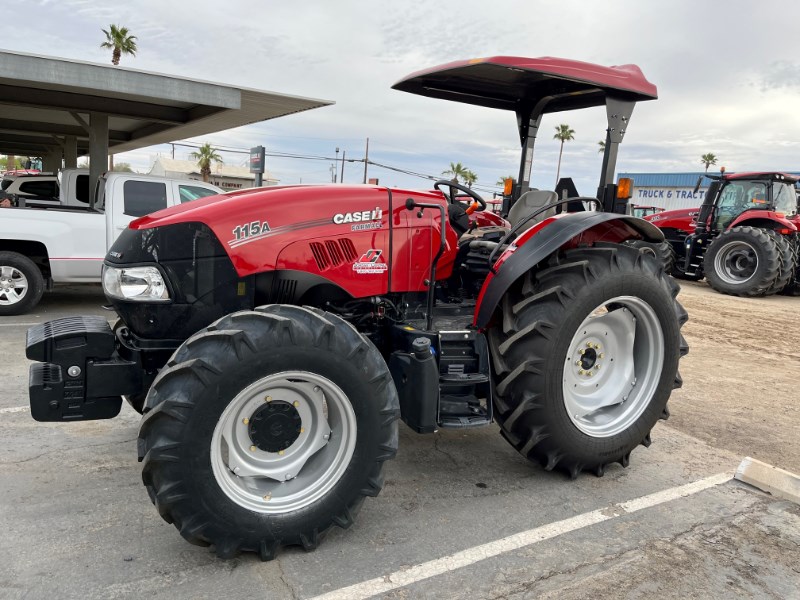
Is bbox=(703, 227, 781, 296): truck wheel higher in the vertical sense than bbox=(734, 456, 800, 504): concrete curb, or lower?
higher

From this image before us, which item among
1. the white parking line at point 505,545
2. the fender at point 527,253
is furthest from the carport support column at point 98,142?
the white parking line at point 505,545

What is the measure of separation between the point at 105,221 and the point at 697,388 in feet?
23.6

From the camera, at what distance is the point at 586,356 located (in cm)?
382

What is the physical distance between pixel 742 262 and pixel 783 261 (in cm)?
81

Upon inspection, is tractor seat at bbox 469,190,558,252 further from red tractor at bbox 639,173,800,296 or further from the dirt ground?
red tractor at bbox 639,173,800,296

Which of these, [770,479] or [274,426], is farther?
[770,479]

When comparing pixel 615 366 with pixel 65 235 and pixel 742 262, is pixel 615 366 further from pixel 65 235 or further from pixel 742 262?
pixel 742 262

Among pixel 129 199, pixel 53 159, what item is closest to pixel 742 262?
pixel 129 199

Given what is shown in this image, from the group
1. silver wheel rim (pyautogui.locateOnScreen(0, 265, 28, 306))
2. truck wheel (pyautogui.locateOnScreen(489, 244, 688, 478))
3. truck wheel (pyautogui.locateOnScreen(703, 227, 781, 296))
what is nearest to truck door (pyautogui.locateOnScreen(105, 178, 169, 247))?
silver wheel rim (pyautogui.locateOnScreen(0, 265, 28, 306))

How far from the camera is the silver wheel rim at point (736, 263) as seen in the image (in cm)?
1280

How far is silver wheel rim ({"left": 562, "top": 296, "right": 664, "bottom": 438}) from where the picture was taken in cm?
378

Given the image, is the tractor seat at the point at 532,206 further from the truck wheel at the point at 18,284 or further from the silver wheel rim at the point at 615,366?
the truck wheel at the point at 18,284

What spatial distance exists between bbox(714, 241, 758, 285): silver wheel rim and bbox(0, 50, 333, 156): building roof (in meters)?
8.84

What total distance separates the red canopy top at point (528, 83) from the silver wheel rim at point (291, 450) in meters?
2.03
